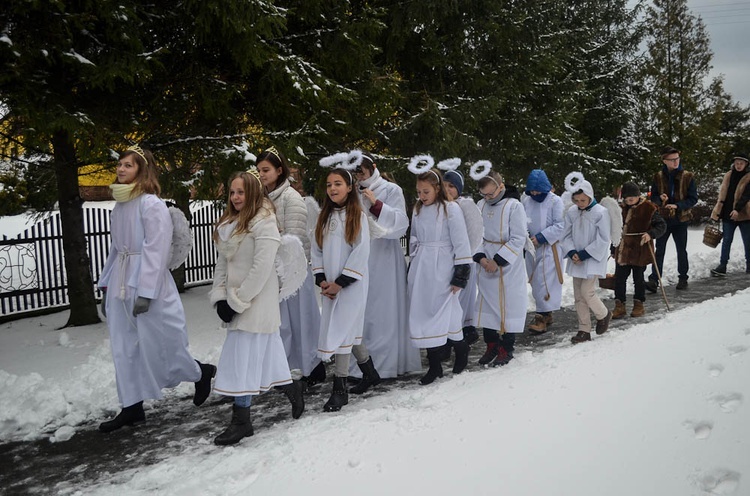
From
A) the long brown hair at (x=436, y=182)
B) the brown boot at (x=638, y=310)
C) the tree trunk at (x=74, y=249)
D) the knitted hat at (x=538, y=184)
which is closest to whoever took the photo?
the long brown hair at (x=436, y=182)

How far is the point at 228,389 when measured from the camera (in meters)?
4.38

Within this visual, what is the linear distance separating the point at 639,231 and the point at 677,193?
94.6 inches

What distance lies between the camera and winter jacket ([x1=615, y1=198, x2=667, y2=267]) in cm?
829

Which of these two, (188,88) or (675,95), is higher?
(675,95)

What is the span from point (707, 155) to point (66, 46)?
27444 millimetres

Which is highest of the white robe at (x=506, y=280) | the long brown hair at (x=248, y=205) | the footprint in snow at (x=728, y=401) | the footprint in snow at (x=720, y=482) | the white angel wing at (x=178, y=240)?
the long brown hair at (x=248, y=205)

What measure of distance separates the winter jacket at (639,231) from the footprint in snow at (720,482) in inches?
229

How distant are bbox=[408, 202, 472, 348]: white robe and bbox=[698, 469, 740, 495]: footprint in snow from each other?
9.52 feet

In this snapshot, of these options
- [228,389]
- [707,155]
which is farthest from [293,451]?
[707,155]

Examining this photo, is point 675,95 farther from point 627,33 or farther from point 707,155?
point 627,33

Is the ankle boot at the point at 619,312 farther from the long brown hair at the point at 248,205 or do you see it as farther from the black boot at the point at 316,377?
the long brown hair at the point at 248,205

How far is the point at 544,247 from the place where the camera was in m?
7.70

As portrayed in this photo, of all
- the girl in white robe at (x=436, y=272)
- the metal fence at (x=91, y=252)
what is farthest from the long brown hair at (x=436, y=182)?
the metal fence at (x=91, y=252)

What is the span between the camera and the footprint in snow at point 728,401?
3323 mm
